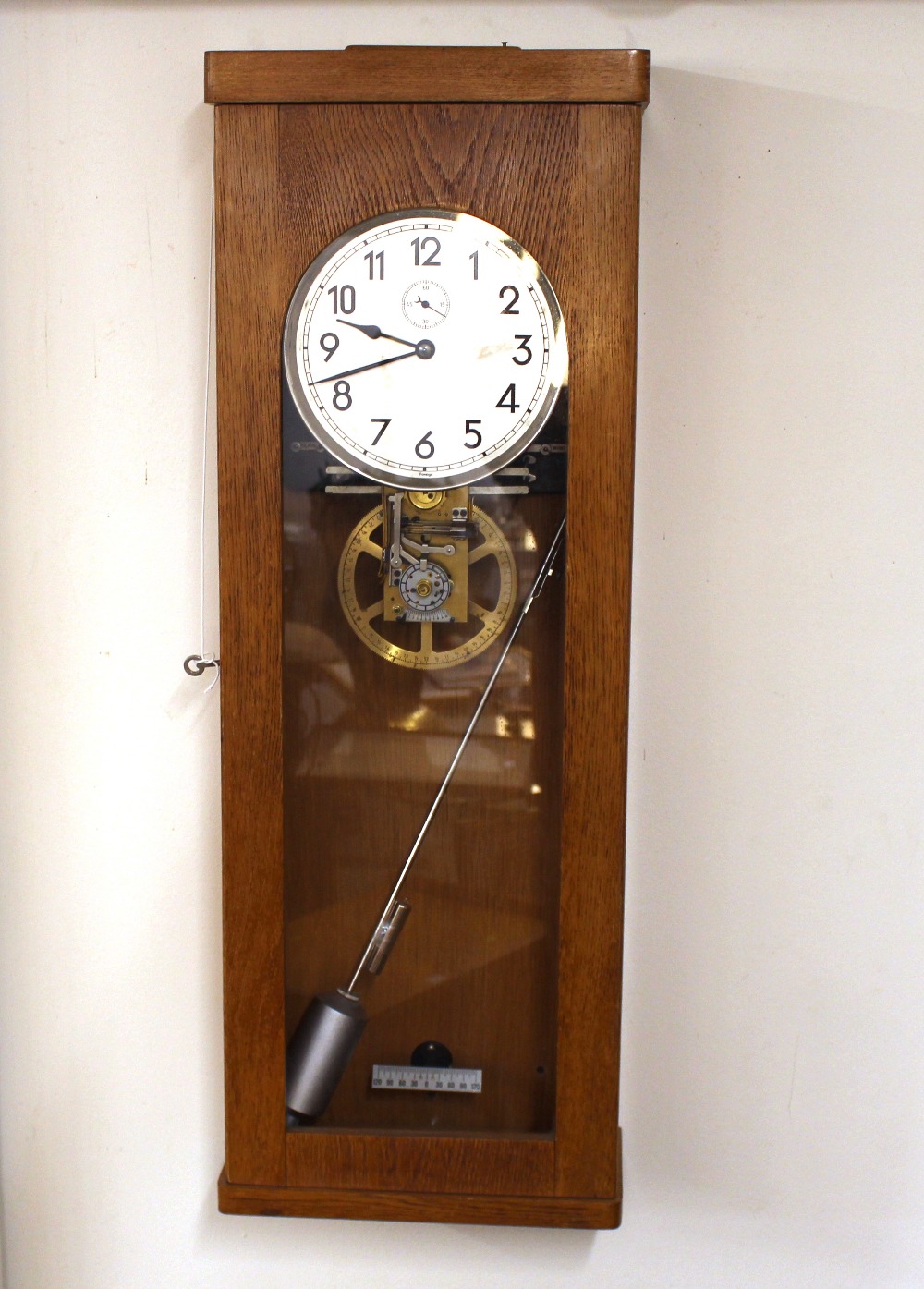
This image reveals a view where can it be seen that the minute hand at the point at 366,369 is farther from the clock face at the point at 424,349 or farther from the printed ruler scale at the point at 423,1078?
the printed ruler scale at the point at 423,1078

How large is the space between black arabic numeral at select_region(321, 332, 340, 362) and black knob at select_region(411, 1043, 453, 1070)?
0.70 m

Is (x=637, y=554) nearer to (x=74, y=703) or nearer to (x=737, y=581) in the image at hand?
(x=737, y=581)

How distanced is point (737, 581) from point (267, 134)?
644mm

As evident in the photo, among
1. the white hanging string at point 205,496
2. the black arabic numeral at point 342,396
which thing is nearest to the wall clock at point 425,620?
the black arabic numeral at point 342,396

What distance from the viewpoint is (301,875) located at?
42.1 inches

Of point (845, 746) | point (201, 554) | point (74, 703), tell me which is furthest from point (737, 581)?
point (74, 703)

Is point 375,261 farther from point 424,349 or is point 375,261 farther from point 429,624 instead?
point 429,624

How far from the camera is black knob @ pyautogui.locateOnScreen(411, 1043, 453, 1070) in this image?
3.60 feet

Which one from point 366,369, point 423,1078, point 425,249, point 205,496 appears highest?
point 425,249

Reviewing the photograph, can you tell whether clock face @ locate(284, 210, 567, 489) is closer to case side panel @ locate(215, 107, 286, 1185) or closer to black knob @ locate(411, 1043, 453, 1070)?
case side panel @ locate(215, 107, 286, 1185)

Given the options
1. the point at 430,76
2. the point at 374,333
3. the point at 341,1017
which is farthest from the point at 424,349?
the point at 341,1017

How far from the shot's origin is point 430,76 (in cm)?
96

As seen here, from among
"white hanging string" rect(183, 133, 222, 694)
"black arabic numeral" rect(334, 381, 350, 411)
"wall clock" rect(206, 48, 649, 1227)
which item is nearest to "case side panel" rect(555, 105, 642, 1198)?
"wall clock" rect(206, 48, 649, 1227)

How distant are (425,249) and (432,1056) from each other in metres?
0.81
